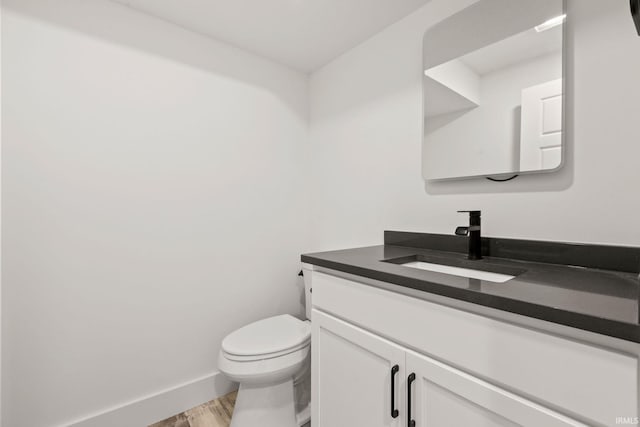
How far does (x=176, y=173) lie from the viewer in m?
1.62

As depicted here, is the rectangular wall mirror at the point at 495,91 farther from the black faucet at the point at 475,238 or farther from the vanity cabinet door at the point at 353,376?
the vanity cabinet door at the point at 353,376

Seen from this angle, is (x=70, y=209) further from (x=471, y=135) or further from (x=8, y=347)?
(x=471, y=135)

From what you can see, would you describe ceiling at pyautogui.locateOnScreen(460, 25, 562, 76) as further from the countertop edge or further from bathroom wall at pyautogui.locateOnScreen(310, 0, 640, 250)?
the countertop edge

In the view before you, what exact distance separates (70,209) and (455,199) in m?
1.83

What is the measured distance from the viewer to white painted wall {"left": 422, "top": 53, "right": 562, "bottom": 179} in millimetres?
1088

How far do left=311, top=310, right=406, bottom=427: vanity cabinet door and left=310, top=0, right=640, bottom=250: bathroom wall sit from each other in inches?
26.9

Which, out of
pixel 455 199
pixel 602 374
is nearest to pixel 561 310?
pixel 602 374

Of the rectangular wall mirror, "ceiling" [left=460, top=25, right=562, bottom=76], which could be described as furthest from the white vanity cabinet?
"ceiling" [left=460, top=25, right=562, bottom=76]

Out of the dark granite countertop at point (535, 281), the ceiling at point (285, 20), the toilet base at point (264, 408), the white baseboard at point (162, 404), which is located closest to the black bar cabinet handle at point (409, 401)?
the dark granite countertop at point (535, 281)

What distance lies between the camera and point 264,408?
1.37 metres

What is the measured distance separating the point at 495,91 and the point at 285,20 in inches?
45.2

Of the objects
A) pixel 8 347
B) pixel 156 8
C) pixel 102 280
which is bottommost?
pixel 8 347

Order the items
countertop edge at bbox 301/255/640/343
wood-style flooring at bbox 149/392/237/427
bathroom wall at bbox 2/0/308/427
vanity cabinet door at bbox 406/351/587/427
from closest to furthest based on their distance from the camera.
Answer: countertop edge at bbox 301/255/640/343, vanity cabinet door at bbox 406/351/587/427, bathroom wall at bbox 2/0/308/427, wood-style flooring at bbox 149/392/237/427

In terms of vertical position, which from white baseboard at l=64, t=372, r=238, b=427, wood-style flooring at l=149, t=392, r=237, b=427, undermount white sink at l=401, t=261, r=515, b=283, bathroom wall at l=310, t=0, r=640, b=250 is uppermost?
bathroom wall at l=310, t=0, r=640, b=250
